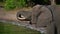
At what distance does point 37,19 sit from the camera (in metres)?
11.8

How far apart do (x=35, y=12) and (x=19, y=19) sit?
4.58 feet

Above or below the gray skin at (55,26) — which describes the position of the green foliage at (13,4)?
below

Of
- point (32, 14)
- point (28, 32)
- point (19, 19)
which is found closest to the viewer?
point (28, 32)

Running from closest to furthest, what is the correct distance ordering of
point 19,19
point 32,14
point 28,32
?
point 28,32 < point 32,14 < point 19,19

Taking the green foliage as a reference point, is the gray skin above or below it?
above

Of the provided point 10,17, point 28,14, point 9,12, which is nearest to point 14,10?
point 9,12

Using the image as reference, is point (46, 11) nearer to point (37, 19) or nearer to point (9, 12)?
point (37, 19)

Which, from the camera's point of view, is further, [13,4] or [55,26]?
[13,4]

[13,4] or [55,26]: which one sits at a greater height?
[55,26]

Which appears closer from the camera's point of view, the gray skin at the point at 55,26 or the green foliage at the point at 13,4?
the gray skin at the point at 55,26

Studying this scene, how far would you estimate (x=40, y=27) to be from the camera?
11.3m

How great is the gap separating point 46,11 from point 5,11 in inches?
187

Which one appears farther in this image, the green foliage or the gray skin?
the green foliage

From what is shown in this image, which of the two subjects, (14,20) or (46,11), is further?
(14,20)
